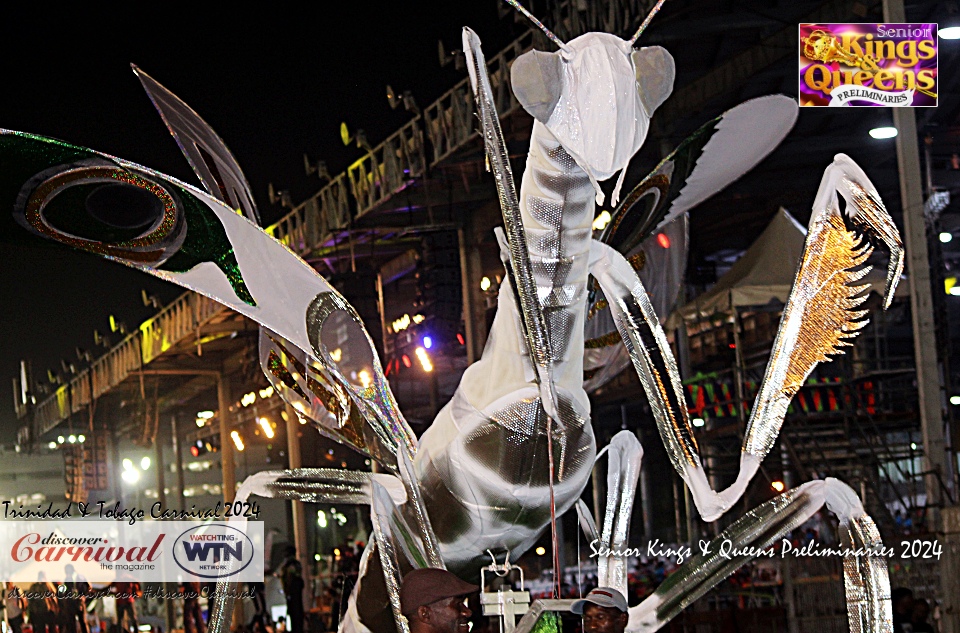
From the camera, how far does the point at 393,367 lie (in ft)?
57.1

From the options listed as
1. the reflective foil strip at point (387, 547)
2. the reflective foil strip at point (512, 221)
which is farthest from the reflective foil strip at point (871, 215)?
the reflective foil strip at point (387, 547)

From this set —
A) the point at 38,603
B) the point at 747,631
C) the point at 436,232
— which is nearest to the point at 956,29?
the point at 747,631

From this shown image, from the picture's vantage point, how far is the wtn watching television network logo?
496 centimetres

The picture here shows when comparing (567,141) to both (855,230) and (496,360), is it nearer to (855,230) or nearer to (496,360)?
(496,360)

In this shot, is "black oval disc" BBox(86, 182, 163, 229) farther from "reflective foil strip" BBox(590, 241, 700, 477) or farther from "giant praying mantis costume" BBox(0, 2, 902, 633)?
"reflective foil strip" BBox(590, 241, 700, 477)

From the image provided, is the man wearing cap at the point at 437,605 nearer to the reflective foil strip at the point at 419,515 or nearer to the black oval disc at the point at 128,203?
the reflective foil strip at the point at 419,515

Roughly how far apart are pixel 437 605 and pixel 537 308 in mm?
1113

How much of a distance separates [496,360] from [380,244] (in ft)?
47.7

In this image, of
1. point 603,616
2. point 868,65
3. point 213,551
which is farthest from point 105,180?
point 868,65

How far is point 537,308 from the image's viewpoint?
3.91 meters

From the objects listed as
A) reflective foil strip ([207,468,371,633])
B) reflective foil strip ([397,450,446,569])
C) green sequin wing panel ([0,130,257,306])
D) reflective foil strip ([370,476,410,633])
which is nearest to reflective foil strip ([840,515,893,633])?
reflective foil strip ([397,450,446,569])

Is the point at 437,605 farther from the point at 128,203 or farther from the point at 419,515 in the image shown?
the point at 128,203

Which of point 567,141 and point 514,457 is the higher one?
point 567,141

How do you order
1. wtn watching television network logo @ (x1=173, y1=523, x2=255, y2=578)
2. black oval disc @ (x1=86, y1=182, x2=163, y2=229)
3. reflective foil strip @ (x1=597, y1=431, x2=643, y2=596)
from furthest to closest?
wtn watching television network logo @ (x1=173, y1=523, x2=255, y2=578) < reflective foil strip @ (x1=597, y1=431, x2=643, y2=596) < black oval disc @ (x1=86, y1=182, x2=163, y2=229)
